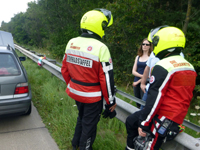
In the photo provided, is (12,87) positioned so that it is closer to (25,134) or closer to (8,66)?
(8,66)

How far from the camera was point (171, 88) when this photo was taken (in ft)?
5.96

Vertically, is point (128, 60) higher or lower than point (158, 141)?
lower

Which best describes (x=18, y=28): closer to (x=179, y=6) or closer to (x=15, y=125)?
(x=179, y=6)

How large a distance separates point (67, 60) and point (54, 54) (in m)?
10.6

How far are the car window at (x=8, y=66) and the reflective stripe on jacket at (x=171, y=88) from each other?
290cm

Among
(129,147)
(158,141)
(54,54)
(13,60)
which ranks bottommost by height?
(54,54)

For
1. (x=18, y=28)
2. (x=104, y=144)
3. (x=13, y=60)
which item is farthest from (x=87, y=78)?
(x=18, y=28)

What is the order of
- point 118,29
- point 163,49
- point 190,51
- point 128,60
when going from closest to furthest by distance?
point 163,49 → point 190,51 → point 118,29 → point 128,60

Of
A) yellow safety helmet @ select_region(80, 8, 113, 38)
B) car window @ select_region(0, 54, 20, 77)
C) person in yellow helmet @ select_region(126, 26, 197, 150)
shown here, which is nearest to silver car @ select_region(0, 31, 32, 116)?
car window @ select_region(0, 54, 20, 77)

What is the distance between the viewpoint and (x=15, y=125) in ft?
12.7

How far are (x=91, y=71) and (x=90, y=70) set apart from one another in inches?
0.7

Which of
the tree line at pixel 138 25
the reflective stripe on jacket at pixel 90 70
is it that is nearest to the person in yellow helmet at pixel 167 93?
the reflective stripe on jacket at pixel 90 70

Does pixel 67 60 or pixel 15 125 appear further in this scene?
pixel 15 125

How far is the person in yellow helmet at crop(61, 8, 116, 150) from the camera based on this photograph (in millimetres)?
2283
